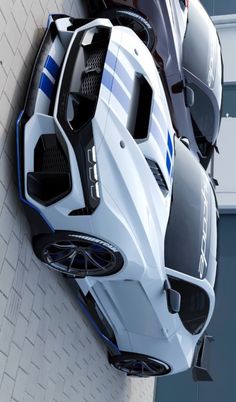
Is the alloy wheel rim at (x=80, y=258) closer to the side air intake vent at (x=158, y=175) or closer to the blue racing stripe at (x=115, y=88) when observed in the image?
the side air intake vent at (x=158, y=175)

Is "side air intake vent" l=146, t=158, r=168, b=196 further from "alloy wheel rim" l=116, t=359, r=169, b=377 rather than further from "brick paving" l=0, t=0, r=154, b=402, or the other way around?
"alloy wheel rim" l=116, t=359, r=169, b=377

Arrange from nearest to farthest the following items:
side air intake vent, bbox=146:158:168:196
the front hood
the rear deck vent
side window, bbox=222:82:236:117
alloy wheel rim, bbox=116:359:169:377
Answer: the rear deck vent < the front hood < side air intake vent, bbox=146:158:168:196 < alloy wheel rim, bbox=116:359:169:377 < side window, bbox=222:82:236:117

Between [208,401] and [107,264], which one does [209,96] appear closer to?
[107,264]

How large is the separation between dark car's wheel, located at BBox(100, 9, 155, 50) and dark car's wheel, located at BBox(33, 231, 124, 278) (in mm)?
2039

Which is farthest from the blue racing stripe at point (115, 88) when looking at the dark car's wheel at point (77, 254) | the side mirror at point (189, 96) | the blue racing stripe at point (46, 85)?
the side mirror at point (189, 96)

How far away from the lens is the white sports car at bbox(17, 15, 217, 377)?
10.7 ft

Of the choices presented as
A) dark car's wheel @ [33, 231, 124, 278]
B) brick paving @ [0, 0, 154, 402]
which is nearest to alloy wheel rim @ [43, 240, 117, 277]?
dark car's wheel @ [33, 231, 124, 278]

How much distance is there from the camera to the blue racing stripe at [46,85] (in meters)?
3.51

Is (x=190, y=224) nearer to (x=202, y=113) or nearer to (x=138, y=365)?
(x=138, y=365)

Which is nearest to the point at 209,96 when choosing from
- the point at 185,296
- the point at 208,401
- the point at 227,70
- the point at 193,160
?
the point at 193,160

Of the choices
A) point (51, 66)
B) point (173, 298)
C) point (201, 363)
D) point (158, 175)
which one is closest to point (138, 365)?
point (201, 363)

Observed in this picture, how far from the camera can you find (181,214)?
4.17 meters

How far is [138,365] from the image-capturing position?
4.97m

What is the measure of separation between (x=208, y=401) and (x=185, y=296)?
3.35 meters
